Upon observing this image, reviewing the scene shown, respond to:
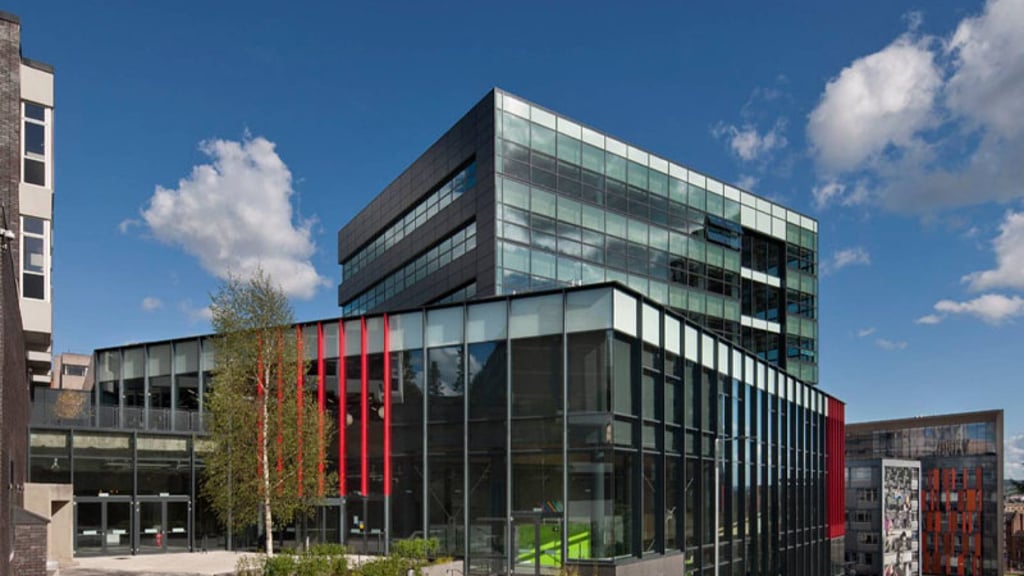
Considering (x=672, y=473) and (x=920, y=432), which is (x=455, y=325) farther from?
(x=920, y=432)

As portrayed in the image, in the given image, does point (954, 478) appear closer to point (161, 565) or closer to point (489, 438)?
point (489, 438)

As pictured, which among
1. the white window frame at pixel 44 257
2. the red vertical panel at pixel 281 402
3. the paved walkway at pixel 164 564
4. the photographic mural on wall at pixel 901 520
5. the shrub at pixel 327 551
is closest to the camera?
the shrub at pixel 327 551

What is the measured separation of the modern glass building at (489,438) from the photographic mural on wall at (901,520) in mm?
72913

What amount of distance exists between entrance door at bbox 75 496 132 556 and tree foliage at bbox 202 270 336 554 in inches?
181

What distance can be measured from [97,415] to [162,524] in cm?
525

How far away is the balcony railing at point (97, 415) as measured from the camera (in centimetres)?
3550

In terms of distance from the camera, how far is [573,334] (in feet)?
96.2

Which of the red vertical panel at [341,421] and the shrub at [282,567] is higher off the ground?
the red vertical panel at [341,421]

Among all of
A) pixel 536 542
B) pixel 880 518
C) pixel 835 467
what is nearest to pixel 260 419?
pixel 536 542

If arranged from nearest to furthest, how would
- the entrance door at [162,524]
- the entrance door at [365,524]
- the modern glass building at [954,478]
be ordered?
the entrance door at [365,524], the entrance door at [162,524], the modern glass building at [954,478]

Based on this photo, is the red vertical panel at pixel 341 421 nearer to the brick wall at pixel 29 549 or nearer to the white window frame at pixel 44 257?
the white window frame at pixel 44 257

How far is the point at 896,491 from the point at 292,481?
95794mm

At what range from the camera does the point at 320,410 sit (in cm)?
3278

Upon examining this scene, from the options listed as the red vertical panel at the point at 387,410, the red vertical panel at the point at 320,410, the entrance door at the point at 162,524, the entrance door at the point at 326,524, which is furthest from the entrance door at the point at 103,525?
the red vertical panel at the point at 387,410
